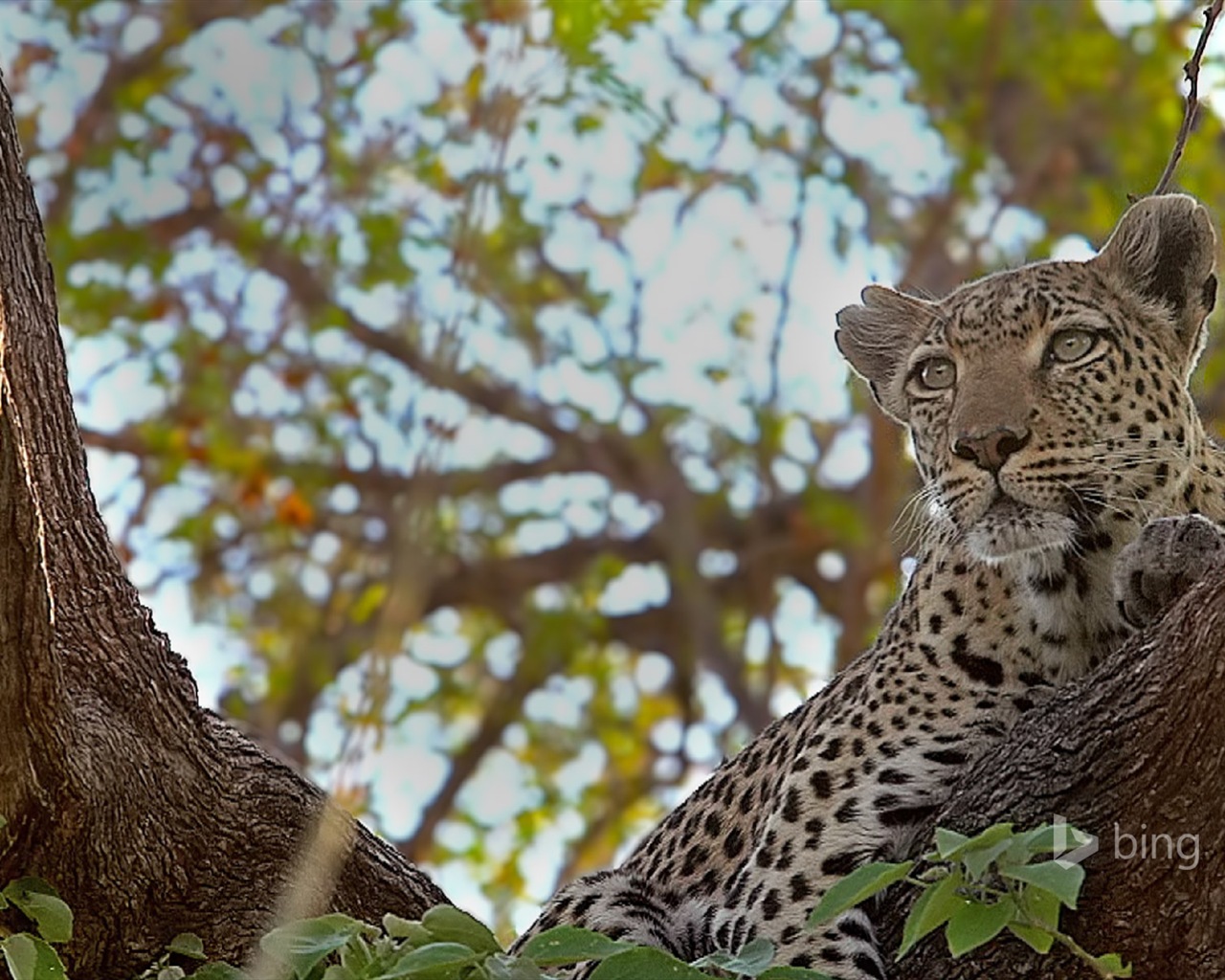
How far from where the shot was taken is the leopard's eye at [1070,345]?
594cm

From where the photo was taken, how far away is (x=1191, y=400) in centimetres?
603

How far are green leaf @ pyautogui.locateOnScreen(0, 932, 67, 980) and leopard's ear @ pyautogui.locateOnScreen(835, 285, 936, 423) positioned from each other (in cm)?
327

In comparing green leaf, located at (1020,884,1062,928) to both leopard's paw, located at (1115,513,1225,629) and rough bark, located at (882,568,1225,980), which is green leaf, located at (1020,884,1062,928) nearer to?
rough bark, located at (882,568,1225,980)

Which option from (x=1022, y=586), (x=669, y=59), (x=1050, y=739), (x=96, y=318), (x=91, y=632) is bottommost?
(x=1050, y=739)

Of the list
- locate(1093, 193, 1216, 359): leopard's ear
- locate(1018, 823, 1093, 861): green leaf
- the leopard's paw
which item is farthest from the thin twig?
locate(1018, 823, 1093, 861): green leaf

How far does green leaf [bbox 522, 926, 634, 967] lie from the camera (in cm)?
379

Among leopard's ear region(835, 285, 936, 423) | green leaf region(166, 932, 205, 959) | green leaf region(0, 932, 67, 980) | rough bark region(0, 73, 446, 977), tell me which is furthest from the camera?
leopard's ear region(835, 285, 936, 423)

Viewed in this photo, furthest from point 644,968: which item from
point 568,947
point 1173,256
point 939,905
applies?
point 1173,256

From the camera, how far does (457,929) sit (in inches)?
149

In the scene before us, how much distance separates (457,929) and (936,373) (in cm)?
300

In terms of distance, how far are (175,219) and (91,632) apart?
985 cm

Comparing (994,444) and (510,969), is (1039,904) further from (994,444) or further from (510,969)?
(994,444)

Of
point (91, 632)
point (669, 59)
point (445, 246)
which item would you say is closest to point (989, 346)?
point (91, 632)

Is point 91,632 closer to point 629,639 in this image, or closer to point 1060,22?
point 629,639
